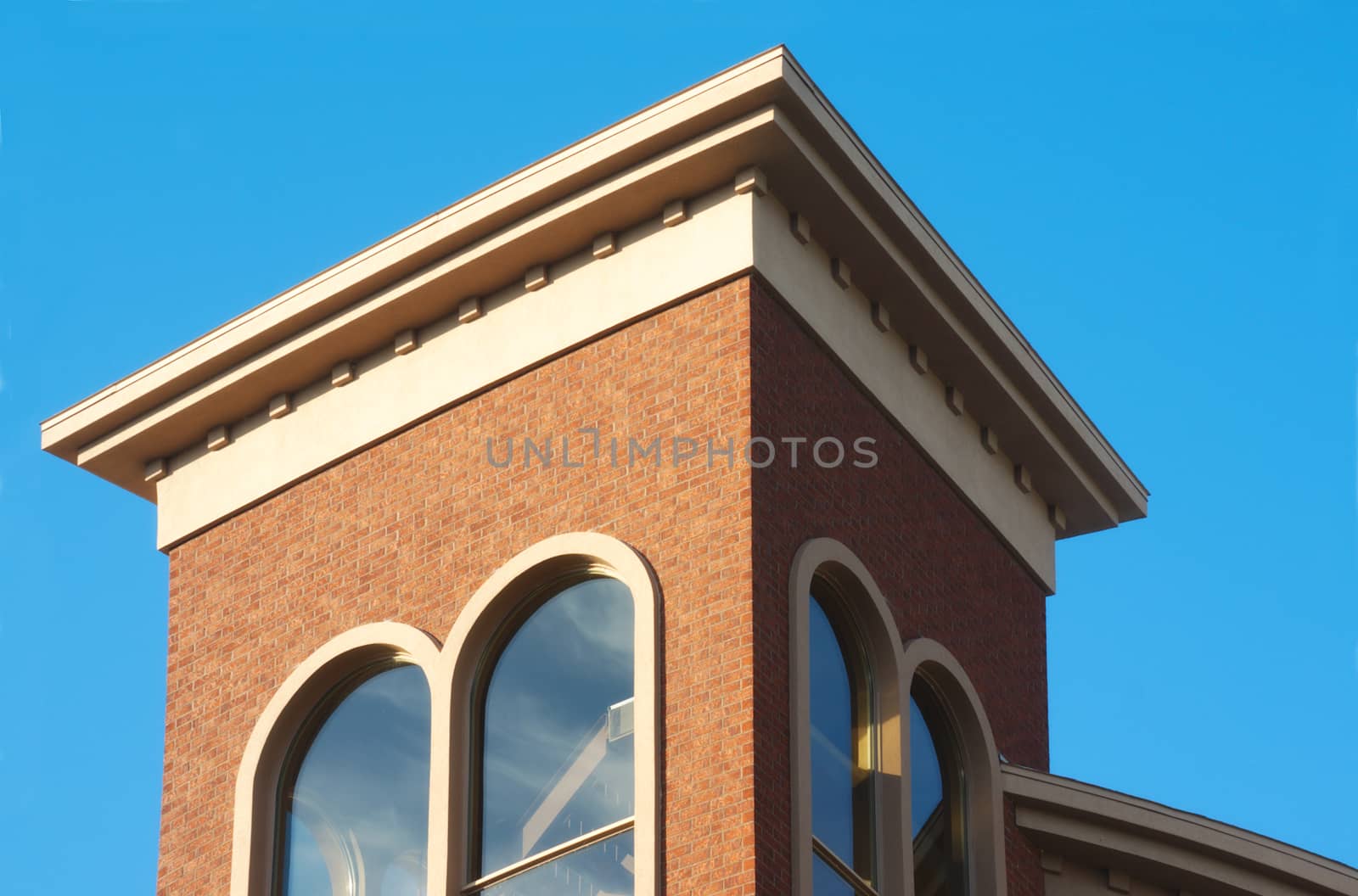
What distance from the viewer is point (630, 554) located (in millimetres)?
16562

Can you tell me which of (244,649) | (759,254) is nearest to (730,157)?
(759,254)

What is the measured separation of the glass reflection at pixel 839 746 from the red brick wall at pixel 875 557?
2.04ft

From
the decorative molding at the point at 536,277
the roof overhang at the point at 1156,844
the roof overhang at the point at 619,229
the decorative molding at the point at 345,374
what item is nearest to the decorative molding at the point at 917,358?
the roof overhang at the point at 619,229

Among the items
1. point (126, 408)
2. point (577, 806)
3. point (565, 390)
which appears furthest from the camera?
point (126, 408)

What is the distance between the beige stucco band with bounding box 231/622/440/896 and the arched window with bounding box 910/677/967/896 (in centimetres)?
349

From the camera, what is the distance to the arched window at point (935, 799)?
702 inches

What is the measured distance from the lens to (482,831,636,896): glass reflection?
51.8 feet

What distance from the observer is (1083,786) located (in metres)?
18.8

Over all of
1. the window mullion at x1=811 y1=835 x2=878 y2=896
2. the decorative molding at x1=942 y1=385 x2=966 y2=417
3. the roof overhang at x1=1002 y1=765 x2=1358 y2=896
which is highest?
the decorative molding at x1=942 y1=385 x2=966 y2=417

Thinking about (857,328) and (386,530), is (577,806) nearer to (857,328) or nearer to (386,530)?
(386,530)

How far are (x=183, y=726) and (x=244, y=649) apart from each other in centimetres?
74

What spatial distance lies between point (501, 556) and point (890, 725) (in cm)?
282

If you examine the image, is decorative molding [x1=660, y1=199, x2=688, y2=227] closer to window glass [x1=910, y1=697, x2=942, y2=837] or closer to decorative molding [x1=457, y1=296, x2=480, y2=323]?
decorative molding [x1=457, y1=296, x2=480, y2=323]

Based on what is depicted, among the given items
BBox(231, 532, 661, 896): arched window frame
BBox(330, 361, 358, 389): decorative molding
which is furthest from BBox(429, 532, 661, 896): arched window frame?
BBox(330, 361, 358, 389): decorative molding
